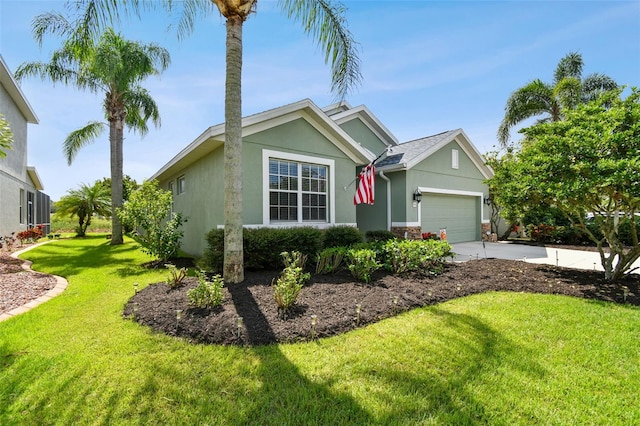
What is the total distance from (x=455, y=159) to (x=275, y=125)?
994 cm

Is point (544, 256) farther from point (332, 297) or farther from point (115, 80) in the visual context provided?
point (115, 80)

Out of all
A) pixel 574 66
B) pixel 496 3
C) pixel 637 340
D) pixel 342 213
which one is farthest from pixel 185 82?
pixel 574 66

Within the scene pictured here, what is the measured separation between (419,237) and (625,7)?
9.21 meters

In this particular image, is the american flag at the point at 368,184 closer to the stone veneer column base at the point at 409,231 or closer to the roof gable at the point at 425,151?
the roof gable at the point at 425,151

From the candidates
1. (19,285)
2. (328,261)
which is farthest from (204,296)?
(19,285)

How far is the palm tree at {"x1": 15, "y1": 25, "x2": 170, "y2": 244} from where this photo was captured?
11906 mm

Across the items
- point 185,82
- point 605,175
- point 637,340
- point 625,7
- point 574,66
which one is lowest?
point 637,340

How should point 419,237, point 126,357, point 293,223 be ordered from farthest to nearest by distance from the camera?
point 419,237 → point 293,223 → point 126,357

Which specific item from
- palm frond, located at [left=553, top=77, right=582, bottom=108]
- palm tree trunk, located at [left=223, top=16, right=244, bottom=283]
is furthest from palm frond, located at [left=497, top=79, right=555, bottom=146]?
palm tree trunk, located at [left=223, top=16, right=244, bottom=283]

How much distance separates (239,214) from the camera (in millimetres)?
6094

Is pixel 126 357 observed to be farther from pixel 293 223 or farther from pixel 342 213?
pixel 342 213

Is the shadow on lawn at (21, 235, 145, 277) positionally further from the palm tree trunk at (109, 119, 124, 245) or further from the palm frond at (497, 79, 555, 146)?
the palm frond at (497, 79, 555, 146)

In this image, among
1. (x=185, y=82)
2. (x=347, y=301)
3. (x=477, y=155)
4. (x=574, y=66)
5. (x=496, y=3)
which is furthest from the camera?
(x=574, y=66)

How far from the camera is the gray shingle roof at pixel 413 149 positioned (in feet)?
42.3
